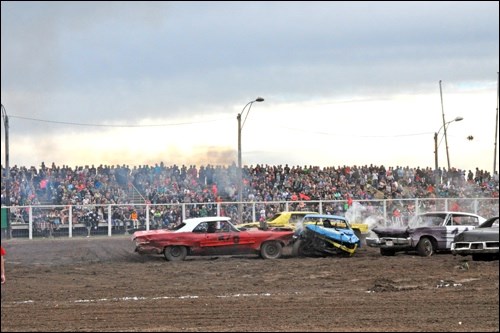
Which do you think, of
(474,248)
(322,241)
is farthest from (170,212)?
(474,248)

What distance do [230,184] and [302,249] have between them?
11178mm

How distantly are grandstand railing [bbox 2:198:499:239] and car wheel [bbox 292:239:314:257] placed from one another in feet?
30.1

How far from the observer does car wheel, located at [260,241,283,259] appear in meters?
25.5

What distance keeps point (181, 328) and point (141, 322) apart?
0.97 m

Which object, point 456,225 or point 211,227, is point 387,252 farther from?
point 211,227

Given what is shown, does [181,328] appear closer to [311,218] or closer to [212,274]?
[212,274]

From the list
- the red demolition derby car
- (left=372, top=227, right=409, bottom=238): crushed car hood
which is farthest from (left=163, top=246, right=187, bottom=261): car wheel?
(left=372, top=227, right=409, bottom=238): crushed car hood

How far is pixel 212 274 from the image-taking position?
69.4ft

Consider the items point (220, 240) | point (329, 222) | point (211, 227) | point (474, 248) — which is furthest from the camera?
point (329, 222)

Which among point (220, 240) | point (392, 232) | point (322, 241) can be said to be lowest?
point (322, 241)

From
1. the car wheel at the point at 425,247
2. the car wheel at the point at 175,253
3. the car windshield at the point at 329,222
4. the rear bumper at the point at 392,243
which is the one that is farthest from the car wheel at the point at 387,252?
the car wheel at the point at 175,253

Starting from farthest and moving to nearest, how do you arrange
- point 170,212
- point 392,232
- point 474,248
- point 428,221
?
1. point 170,212
2. point 428,221
3. point 392,232
4. point 474,248

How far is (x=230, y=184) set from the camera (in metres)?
36.6

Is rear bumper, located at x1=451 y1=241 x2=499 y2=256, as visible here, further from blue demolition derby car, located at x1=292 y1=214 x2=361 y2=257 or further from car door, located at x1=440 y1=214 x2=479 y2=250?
blue demolition derby car, located at x1=292 y1=214 x2=361 y2=257
